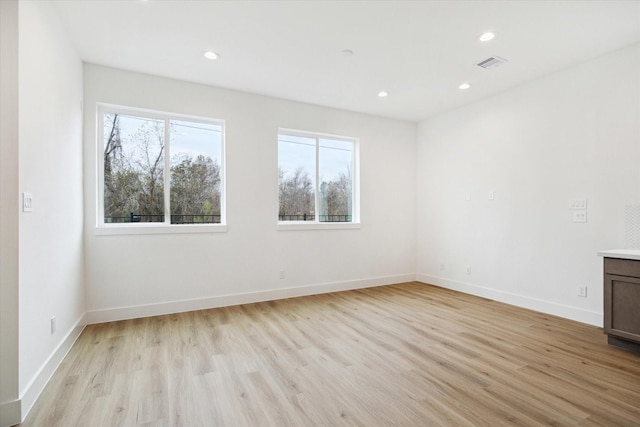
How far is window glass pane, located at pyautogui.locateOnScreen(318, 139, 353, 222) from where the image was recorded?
4.82 m

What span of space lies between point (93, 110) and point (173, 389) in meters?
2.96

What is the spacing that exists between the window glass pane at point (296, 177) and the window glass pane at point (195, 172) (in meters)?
0.88

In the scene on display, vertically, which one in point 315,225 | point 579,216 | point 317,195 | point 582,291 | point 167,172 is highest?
point 167,172

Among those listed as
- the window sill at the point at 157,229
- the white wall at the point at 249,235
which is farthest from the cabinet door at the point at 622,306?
the window sill at the point at 157,229

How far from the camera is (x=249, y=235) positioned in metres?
4.08

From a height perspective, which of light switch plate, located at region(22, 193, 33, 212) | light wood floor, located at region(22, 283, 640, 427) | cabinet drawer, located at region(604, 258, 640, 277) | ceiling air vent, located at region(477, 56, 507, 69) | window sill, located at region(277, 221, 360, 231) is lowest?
light wood floor, located at region(22, 283, 640, 427)

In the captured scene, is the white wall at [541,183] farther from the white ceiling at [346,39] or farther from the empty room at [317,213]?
the white ceiling at [346,39]

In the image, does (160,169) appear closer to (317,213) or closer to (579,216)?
(317,213)

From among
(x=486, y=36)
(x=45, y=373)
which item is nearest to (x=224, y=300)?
(x=45, y=373)

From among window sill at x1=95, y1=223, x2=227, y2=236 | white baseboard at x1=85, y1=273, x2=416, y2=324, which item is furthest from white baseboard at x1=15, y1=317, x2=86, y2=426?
window sill at x1=95, y1=223, x2=227, y2=236

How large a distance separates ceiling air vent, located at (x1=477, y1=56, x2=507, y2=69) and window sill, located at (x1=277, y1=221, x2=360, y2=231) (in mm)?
2647

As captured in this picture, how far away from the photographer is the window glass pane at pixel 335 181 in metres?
4.82

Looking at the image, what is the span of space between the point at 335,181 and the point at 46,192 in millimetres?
3520

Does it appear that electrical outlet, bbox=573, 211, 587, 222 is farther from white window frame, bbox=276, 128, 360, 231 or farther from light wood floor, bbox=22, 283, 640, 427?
white window frame, bbox=276, 128, 360, 231
